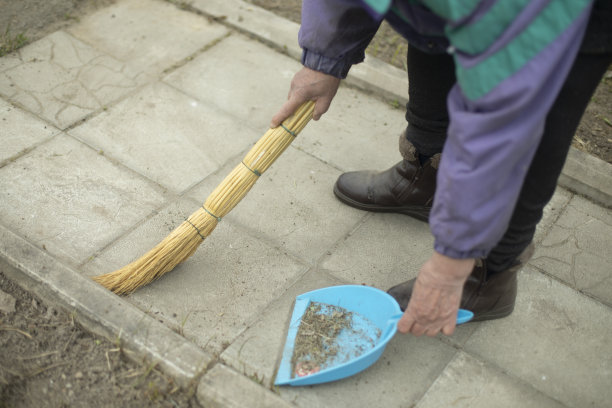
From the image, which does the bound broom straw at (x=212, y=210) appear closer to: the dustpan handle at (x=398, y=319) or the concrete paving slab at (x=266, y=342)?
the concrete paving slab at (x=266, y=342)

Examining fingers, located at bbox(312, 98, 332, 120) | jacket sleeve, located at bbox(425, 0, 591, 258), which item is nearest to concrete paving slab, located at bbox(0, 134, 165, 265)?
fingers, located at bbox(312, 98, 332, 120)

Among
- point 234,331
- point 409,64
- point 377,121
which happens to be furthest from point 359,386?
point 377,121

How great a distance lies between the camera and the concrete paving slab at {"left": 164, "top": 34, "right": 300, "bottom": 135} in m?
3.12

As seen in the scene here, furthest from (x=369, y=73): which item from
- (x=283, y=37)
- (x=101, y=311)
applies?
(x=101, y=311)

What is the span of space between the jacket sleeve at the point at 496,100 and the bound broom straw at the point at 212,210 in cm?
80

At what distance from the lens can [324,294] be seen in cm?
213

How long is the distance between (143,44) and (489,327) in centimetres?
253

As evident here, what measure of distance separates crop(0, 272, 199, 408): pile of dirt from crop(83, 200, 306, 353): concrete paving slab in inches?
8.5

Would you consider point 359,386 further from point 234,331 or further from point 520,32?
point 520,32

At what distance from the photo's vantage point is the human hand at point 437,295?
1546mm

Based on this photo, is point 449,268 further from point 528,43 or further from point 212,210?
point 212,210

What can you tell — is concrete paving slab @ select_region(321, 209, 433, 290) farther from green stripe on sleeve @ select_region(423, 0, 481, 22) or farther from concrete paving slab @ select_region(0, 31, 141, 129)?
concrete paving slab @ select_region(0, 31, 141, 129)

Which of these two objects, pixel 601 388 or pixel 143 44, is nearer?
pixel 601 388

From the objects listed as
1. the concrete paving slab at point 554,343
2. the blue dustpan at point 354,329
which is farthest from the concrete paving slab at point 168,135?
the concrete paving slab at point 554,343
